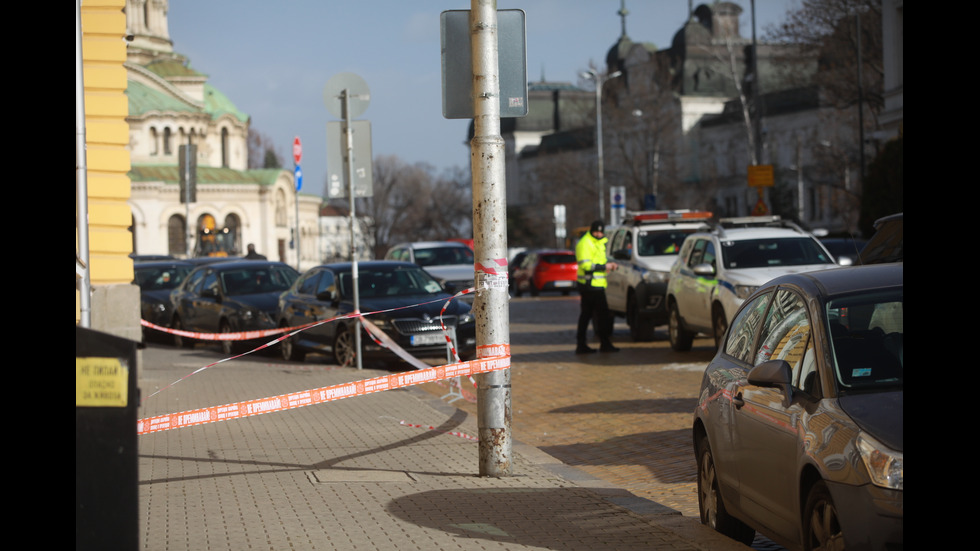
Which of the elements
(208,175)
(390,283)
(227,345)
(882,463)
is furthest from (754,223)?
(208,175)

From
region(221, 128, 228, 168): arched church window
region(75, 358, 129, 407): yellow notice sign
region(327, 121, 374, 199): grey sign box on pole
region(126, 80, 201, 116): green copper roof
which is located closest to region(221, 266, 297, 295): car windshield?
region(327, 121, 374, 199): grey sign box on pole

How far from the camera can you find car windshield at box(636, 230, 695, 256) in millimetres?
21453

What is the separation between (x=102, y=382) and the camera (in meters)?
3.95

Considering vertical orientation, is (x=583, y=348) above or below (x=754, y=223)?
below

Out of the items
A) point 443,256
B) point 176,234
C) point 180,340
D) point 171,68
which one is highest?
point 171,68

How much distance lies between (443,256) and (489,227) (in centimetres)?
2208

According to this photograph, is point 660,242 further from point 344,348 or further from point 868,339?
point 868,339

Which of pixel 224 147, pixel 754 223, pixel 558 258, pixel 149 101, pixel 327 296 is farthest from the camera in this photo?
pixel 224 147

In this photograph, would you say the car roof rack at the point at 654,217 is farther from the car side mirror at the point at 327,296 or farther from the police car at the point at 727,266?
the car side mirror at the point at 327,296

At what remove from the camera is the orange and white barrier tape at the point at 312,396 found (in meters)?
8.30

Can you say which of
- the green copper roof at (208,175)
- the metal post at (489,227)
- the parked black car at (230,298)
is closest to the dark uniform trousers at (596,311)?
the parked black car at (230,298)

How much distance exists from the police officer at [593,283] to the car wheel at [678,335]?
0.91 metres

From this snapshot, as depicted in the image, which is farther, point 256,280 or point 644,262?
point 256,280

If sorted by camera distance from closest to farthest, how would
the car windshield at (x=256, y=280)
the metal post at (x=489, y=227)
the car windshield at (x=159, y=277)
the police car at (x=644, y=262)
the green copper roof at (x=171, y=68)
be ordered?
1. the metal post at (x=489, y=227)
2. the police car at (x=644, y=262)
3. the car windshield at (x=256, y=280)
4. the car windshield at (x=159, y=277)
5. the green copper roof at (x=171, y=68)
